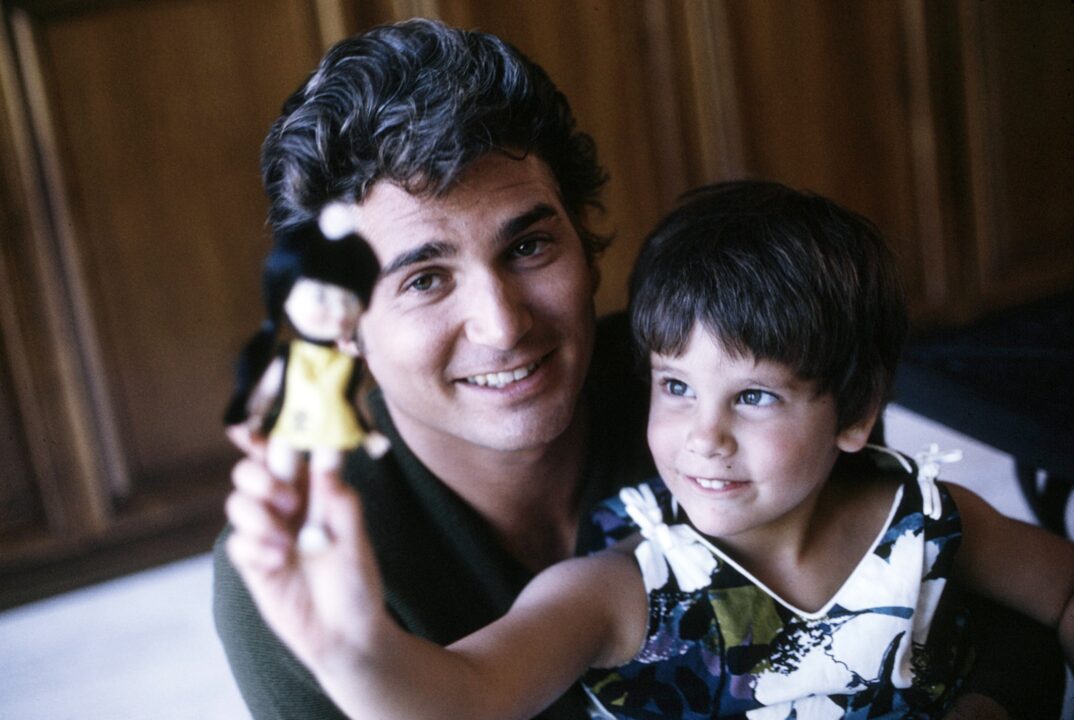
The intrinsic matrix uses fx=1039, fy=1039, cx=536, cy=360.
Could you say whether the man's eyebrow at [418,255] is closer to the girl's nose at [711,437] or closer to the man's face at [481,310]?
the man's face at [481,310]

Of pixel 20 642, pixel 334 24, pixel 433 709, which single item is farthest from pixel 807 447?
pixel 20 642

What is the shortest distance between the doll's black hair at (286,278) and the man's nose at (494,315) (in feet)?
1.27

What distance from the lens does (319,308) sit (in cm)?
52

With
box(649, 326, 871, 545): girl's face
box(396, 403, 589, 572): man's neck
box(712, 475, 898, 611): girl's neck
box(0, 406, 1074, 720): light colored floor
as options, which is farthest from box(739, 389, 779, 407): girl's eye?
box(0, 406, 1074, 720): light colored floor

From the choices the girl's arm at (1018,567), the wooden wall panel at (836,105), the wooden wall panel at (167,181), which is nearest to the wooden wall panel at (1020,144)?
the wooden wall panel at (836,105)

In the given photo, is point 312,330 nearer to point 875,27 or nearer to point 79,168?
point 79,168

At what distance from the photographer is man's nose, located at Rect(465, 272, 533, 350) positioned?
36.4 inches

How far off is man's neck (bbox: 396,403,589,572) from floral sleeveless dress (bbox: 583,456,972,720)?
0.48 feet

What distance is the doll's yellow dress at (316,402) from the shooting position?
1.74ft

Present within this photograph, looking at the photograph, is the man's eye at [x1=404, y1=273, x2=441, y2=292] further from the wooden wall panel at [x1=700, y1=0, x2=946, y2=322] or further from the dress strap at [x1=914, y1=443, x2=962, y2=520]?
the wooden wall panel at [x1=700, y1=0, x2=946, y2=322]

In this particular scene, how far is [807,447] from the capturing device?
36.0 inches

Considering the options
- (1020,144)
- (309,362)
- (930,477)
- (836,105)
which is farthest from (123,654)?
(1020,144)

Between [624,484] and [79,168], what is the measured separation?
145 centimetres

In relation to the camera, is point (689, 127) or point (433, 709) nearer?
point (433, 709)
